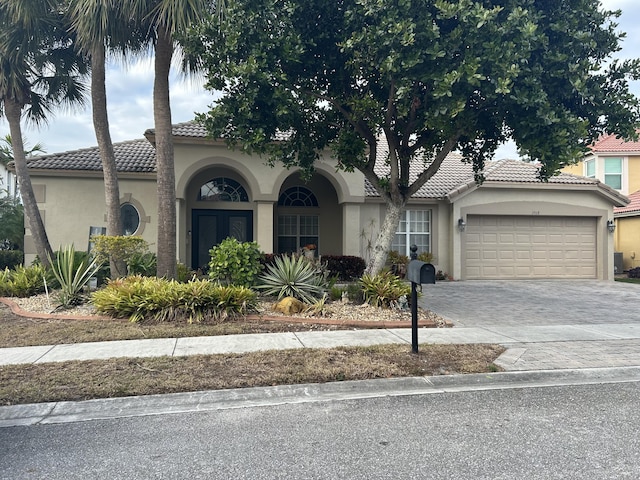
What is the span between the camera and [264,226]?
605 inches

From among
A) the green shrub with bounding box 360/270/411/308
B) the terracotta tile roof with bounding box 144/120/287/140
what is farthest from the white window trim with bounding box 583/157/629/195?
the green shrub with bounding box 360/270/411/308

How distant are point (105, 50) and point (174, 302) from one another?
296 inches

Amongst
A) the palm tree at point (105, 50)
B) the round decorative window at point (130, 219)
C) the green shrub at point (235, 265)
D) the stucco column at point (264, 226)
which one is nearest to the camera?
the palm tree at point (105, 50)

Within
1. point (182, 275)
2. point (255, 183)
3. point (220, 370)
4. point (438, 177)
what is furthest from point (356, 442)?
point (438, 177)

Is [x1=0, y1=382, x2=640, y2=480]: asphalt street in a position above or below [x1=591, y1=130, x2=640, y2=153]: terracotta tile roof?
below

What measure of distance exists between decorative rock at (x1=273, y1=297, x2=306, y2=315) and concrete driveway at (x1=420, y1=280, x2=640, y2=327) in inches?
124

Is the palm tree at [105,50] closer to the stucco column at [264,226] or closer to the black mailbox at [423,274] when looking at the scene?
the stucco column at [264,226]

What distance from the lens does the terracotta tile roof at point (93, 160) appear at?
1548 centimetres

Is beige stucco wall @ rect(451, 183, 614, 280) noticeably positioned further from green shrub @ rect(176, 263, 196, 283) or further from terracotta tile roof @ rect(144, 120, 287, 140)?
green shrub @ rect(176, 263, 196, 283)

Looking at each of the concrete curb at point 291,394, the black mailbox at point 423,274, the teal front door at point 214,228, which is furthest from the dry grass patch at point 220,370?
the teal front door at point 214,228

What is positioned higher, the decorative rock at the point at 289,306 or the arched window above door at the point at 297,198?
the arched window above door at the point at 297,198

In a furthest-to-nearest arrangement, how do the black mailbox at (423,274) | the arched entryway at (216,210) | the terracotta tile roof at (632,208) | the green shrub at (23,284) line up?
the terracotta tile roof at (632,208), the arched entryway at (216,210), the green shrub at (23,284), the black mailbox at (423,274)

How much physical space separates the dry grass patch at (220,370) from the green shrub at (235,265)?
376 cm

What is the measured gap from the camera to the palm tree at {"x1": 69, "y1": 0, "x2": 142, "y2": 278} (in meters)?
10.1
